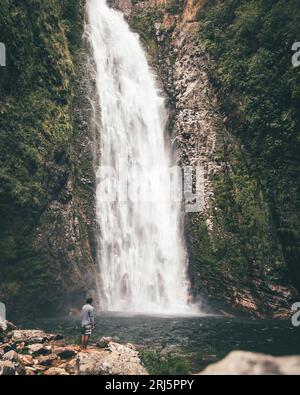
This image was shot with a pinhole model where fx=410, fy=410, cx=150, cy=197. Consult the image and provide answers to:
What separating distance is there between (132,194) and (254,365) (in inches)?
685

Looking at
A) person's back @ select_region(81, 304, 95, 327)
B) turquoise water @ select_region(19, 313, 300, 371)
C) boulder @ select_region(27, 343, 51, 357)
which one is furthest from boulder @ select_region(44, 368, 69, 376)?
turquoise water @ select_region(19, 313, 300, 371)

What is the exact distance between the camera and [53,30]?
27.9m

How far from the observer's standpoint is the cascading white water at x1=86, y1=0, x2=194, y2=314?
27.5 meters

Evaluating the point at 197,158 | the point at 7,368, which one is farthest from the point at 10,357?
the point at 197,158

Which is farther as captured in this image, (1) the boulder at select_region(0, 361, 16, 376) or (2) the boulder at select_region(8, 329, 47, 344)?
(2) the boulder at select_region(8, 329, 47, 344)

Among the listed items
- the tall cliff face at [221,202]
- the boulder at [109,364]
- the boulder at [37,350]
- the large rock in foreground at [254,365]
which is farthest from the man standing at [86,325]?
the tall cliff face at [221,202]

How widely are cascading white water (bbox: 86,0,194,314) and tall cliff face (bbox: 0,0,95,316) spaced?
145 cm

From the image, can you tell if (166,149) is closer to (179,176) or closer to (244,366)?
(179,176)

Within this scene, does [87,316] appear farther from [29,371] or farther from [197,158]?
[197,158]

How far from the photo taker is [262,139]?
27031 mm

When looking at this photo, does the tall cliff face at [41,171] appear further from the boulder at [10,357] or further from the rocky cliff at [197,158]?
the boulder at [10,357]

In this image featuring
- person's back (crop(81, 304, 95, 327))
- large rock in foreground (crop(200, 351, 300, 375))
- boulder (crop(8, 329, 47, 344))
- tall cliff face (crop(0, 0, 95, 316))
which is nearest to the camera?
large rock in foreground (crop(200, 351, 300, 375))

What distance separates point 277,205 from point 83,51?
18.5m

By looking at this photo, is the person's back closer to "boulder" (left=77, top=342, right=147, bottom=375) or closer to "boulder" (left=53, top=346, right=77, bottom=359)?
"boulder" (left=53, top=346, right=77, bottom=359)
